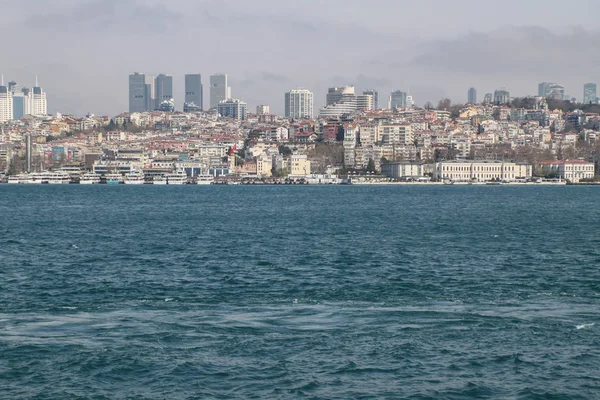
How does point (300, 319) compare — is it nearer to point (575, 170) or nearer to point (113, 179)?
point (113, 179)

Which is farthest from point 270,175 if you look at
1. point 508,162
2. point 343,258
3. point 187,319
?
point 187,319

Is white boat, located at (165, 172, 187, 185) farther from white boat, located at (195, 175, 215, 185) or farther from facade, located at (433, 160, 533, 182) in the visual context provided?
facade, located at (433, 160, 533, 182)

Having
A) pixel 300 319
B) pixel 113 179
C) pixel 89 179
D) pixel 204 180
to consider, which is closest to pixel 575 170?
pixel 204 180

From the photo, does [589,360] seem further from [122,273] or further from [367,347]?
[122,273]

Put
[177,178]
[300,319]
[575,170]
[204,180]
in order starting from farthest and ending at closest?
[204,180] → [177,178] → [575,170] → [300,319]

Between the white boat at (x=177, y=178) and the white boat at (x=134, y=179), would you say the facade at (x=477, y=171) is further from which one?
the white boat at (x=134, y=179)

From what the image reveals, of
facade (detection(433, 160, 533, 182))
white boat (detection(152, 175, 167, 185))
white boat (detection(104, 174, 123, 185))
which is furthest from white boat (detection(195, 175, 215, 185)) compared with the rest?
facade (detection(433, 160, 533, 182))

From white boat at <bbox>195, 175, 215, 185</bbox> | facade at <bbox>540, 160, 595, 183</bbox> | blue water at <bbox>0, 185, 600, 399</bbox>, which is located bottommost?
blue water at <bbox>0, 185, 600, 399</bbox>
